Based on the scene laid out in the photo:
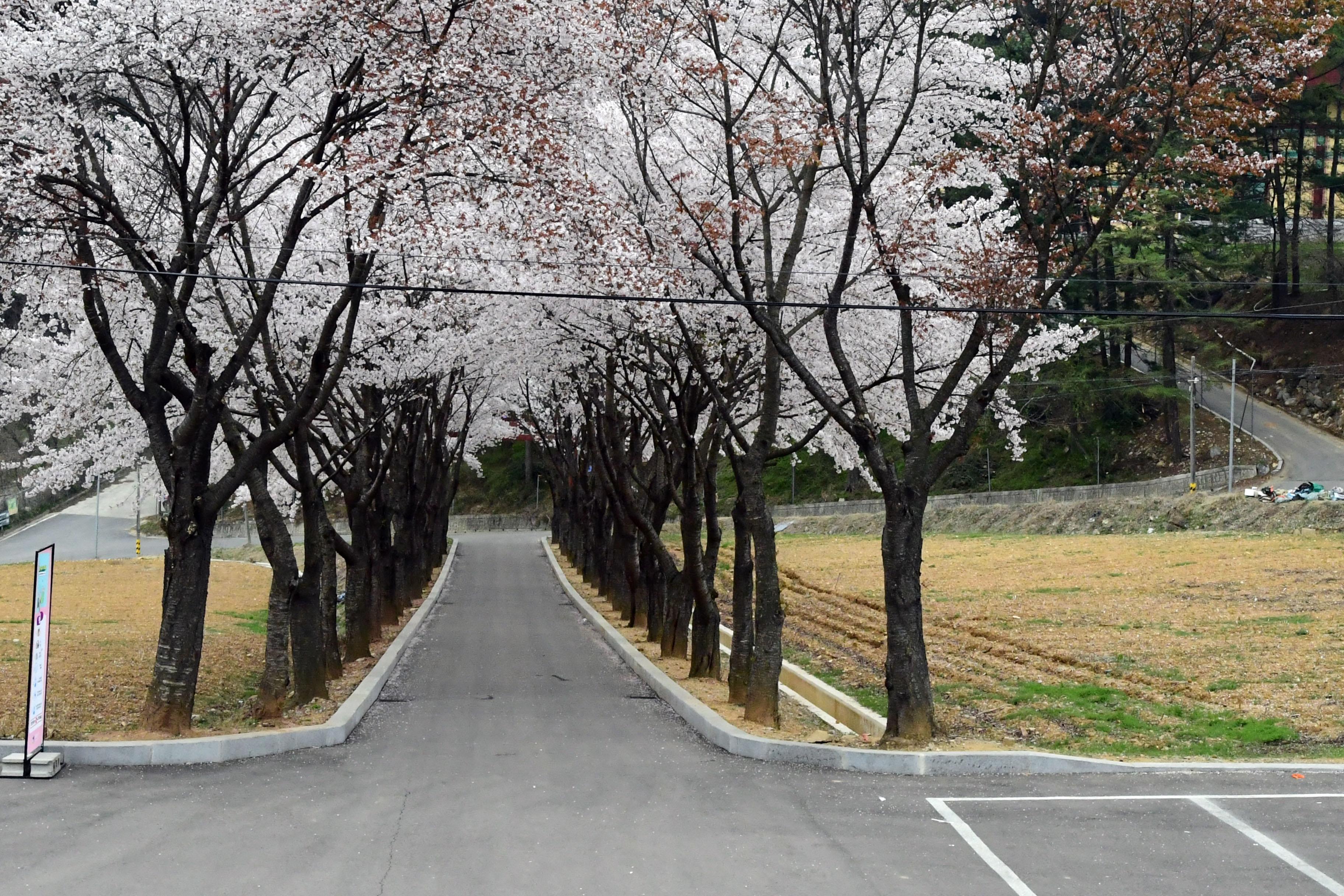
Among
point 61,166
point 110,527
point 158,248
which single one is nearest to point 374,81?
point 61,166

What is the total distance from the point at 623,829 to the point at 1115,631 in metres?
15.2

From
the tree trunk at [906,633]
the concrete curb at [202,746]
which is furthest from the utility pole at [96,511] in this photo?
the tree trunk at [906,633]

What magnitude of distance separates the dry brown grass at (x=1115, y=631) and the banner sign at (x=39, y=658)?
910cm

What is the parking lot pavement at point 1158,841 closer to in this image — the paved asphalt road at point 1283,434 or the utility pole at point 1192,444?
the utility pole at point 1192,444

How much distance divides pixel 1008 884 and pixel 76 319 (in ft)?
51.5

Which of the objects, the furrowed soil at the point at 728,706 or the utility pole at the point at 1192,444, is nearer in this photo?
the furrowed soil at the point at 728,706

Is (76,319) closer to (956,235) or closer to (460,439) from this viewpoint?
(956,235)

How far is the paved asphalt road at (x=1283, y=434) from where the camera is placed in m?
51.9

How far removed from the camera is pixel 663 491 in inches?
942

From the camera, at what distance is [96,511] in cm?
6481

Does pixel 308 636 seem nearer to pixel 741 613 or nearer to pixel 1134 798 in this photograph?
pixel 741 613

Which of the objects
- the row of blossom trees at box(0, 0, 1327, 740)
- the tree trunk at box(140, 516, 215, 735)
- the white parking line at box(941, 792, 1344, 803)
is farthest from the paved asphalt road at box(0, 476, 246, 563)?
the white parking line at box(941, 792, 1344, 803)

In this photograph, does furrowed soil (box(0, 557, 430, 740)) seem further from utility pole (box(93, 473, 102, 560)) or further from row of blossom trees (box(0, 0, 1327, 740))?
utility pole (box(93, 473, 102, 560))

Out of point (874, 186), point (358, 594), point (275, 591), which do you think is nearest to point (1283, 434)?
point (874, 186)
